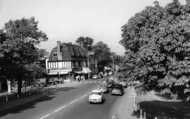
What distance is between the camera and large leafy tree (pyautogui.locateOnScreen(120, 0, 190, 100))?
42.7 ft

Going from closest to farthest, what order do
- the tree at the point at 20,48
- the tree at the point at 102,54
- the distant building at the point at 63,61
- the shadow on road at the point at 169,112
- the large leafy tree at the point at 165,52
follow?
the large leafy tree at the point at 165,52 < the shadow on road at the point at 169,112 < the tree at the point at 20,48 < the distant building at the point at 63,61 < the tree at the point at 102,54

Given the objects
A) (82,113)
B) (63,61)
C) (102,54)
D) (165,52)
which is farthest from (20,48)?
(102,54)

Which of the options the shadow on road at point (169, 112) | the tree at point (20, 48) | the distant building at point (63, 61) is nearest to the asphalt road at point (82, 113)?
the shadow on road at point (169, 112)

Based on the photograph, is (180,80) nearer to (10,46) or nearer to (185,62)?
(185,62)

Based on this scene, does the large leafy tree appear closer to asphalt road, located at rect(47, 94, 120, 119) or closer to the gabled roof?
asphalt road, located at rect(47, 94, 120, 119)

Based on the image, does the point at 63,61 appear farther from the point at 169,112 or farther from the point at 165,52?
the point at 165,52

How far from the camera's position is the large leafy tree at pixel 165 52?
13016 mm

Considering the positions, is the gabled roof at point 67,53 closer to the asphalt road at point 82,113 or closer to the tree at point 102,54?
the tree at point 102,54

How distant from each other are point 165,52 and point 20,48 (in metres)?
23.0

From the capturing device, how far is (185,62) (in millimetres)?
12742

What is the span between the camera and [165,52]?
1386 centimetres

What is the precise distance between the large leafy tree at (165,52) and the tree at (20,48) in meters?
16.8

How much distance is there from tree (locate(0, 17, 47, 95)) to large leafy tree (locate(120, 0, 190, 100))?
16825 millimetres

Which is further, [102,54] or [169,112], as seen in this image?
[102,54]
